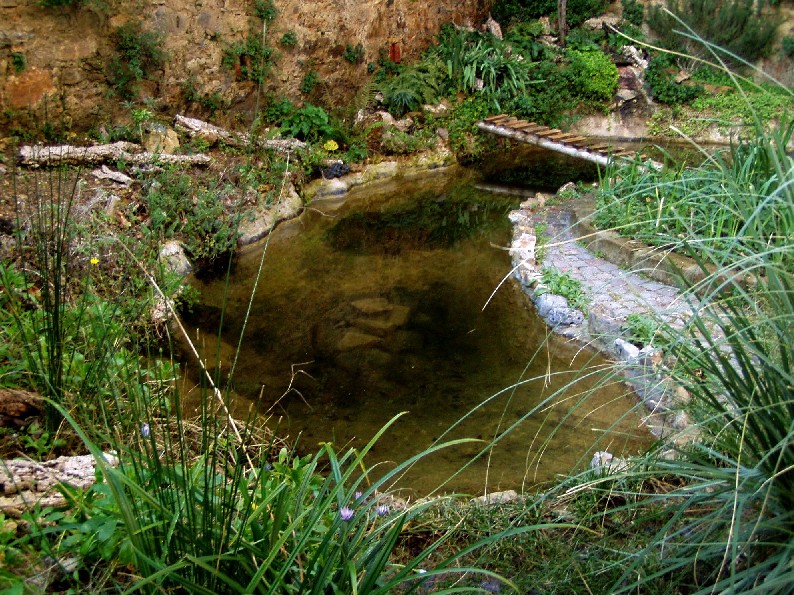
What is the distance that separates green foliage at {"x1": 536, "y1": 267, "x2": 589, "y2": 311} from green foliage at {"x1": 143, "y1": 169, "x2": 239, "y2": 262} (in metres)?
2.59

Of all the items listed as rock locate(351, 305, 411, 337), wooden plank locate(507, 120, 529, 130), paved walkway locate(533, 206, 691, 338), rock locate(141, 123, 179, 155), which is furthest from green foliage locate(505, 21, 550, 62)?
rock locate(351, 305, 411, 337)

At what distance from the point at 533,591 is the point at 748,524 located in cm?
69

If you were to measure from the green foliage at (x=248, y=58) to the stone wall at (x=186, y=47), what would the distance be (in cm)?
7

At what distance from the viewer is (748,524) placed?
1683 millimetres

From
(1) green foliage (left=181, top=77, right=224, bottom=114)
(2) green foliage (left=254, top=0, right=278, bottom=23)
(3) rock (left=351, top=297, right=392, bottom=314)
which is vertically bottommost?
(3) rock (left=351, top=297, right=392, bottom=314)

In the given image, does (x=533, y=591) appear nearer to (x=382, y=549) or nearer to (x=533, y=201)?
(x=382, y=549)

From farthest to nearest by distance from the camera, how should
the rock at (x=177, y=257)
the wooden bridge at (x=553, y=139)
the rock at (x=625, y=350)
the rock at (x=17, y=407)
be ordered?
the wooden bridge at (x=553, y=139) < the rock at (x=177, y=257) < the rock at (x=625, y=350) < the rock at (x=17, y=407)

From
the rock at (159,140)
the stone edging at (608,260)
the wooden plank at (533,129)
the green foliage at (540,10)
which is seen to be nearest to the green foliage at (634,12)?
the green foliage at (540,10)

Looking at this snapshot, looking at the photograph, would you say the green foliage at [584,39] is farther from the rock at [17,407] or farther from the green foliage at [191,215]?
the rock at [17,407]

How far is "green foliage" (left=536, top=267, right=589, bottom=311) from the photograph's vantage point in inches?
206

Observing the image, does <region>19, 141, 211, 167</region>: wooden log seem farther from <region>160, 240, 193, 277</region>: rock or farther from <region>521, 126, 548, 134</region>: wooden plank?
<region>521, 126, 548, 134</region>: wooden plank

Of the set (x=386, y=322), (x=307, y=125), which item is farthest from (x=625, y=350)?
(x=307, y=125)

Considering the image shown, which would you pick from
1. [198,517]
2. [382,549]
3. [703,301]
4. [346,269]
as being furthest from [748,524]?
[346,269]

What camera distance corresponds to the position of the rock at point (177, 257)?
5734mm
